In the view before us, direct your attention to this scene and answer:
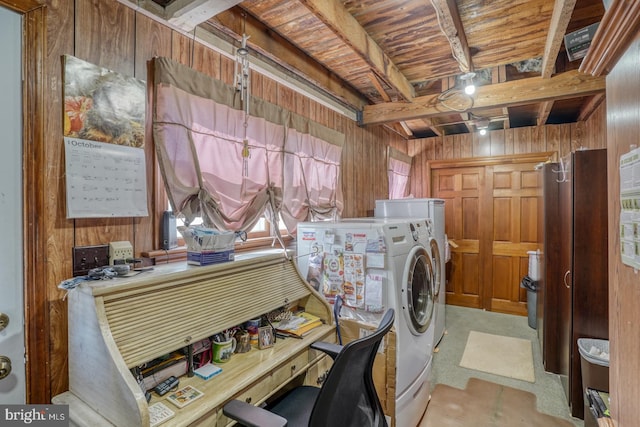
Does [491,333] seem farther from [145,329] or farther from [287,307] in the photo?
[145,329]

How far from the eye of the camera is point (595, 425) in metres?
1.62

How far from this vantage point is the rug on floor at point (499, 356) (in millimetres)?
2873

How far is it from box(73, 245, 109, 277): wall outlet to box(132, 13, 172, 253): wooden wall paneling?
146 mm

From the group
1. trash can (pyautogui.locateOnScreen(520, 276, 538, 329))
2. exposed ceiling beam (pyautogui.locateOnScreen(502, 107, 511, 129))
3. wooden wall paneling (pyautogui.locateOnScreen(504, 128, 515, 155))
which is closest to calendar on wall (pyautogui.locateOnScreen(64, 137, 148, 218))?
exposed ceiling beam (pyautogui.locateOnScreen(502, 107, 511, 129))

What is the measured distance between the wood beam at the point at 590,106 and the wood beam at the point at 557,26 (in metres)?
0.93

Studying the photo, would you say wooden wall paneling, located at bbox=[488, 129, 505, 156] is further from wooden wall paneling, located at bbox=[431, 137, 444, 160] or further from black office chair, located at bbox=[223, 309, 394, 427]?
black office chair, located at bbox=[223, 309, 394, 427]

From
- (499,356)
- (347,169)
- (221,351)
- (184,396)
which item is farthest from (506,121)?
(184,396)

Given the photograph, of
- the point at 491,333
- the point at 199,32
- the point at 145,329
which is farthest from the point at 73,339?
the point at 491,333

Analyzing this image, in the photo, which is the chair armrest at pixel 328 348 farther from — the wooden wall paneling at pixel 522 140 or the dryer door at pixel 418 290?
the wooden wall paneling at pixel 522 140

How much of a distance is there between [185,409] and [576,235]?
2.64 meters

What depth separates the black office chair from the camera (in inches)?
44.3

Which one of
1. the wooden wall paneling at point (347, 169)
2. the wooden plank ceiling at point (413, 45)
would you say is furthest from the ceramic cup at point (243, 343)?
the wooden wall paneling at point (347, 169)

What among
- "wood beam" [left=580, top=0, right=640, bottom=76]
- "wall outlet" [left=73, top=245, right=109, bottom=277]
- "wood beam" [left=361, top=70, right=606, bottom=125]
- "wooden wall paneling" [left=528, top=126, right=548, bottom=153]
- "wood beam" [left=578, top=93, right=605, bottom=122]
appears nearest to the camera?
"wood beam" [left=580, top=0, right=640, bottom=76]

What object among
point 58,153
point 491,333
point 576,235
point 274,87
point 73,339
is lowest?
point 491,333
